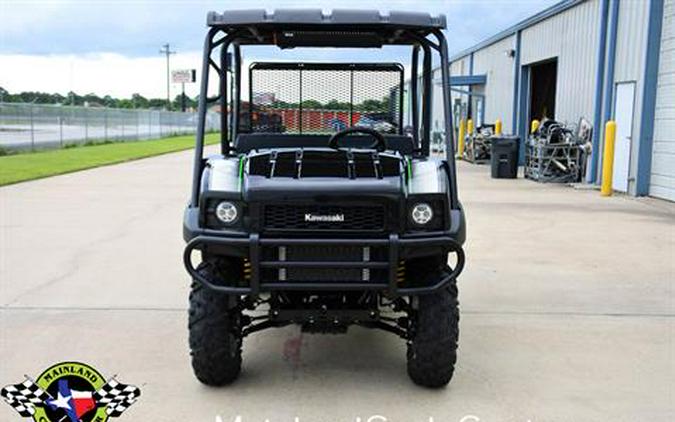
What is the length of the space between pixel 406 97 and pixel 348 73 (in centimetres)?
49

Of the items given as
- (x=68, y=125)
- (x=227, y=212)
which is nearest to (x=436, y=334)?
(x=227, y=212)

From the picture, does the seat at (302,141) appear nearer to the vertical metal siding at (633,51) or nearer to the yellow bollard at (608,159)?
the yellow bollard at (608,159)

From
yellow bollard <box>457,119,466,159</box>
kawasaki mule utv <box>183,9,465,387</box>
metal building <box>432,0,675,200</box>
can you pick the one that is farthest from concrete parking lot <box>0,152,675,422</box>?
yellow bollard <box>457,119,466,159</box>

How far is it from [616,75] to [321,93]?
1208 cm

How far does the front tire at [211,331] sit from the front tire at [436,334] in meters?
1.09

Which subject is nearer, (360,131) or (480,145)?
(360,131)

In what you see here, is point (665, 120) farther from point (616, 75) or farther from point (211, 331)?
point (211, 331)

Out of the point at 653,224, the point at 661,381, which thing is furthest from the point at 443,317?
the point at 653,224

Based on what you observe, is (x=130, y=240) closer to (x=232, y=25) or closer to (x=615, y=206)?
(x=232, y=25)

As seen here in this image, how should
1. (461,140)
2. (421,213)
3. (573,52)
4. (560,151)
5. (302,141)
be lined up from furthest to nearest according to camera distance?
(461,140), (573,52), (560,151), (302,141), (421,213)

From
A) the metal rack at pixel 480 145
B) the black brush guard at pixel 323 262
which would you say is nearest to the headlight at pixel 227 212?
the black brush guard at pixel 323 262

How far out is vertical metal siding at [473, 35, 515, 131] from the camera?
24578 mm

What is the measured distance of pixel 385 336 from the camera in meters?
5.38

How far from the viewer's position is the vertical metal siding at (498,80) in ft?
80.6
